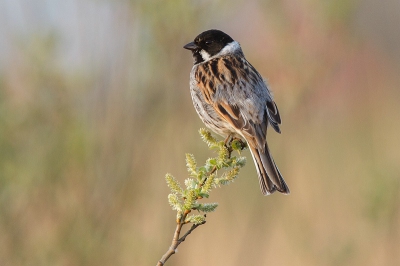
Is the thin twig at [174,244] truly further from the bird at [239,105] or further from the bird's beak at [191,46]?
the bird's beak at [191,46]

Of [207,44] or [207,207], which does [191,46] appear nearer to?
[207,44]

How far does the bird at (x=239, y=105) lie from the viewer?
4012 mm

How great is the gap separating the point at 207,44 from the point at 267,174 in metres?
1.55

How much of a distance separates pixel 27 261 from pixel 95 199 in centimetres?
66

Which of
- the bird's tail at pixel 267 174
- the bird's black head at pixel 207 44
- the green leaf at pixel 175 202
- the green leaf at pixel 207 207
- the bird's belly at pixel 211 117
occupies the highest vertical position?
the bird's black head at pixel 207 44

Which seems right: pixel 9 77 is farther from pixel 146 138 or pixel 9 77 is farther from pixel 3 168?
pixel 146 138

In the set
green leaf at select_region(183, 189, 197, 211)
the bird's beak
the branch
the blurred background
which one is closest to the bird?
the bird's beak

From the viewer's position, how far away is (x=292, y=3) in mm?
5527

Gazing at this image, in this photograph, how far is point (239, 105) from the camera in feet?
14.1

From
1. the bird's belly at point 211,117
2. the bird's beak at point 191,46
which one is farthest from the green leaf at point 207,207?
the bird's beak at point 191,46

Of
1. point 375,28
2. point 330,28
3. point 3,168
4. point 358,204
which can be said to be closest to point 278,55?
point 330,28

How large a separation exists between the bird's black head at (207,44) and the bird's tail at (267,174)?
1.24 metres

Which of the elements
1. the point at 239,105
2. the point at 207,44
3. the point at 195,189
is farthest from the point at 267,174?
the point at 207,44

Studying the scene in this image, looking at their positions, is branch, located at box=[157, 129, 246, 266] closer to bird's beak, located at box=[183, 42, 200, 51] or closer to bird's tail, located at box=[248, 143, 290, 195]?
bird's tail, located at box=[248, 143, 290, 195]
